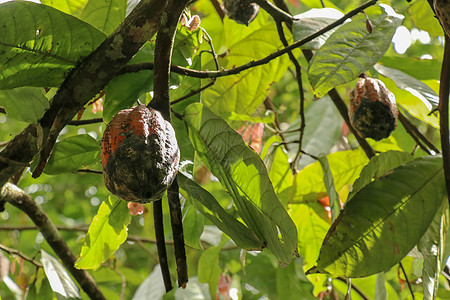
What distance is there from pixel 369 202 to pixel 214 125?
0.81ft

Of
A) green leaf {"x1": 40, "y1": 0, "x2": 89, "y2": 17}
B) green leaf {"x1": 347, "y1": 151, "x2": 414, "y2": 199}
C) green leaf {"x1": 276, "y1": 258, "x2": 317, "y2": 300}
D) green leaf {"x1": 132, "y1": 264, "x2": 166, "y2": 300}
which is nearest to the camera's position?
green leaf {"x1": 347, "y1": 151, "x2": 414, "y2": 199}

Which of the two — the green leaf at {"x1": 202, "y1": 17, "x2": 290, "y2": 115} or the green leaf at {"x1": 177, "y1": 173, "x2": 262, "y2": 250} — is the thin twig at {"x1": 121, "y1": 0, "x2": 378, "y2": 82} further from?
the green leaf at {"x1": 202, "y1": 17, "x2": 290, "y2": 115}

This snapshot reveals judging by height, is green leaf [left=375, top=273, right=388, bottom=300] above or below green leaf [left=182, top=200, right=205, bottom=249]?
below

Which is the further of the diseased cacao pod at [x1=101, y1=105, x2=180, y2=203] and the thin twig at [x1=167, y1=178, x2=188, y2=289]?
the thin twig at [x1=167, y1=178, x2=188, y2=289]

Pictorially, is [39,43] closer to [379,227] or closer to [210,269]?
[379,227]

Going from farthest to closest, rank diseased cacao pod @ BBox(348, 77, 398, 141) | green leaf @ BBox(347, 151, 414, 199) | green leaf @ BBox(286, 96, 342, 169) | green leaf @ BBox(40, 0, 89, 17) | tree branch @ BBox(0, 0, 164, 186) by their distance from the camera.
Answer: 1. green leaf @ BBox(286, 96, 342, 169)
2. green leaf @ BBox(40, 0, 89, 17)
3. diseased cacao pod @ BBox(348, 77, 398, 141)
4. green leaf @ BBox(347, 151, 414, 199)
5. tree branch @ BBox(0, 0, 164, 186)

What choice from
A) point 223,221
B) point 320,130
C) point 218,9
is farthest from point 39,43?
point 320,130

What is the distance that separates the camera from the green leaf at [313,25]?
90 cm

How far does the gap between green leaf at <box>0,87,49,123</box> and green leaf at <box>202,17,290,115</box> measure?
50 cm

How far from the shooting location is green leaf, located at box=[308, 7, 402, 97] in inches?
32.1

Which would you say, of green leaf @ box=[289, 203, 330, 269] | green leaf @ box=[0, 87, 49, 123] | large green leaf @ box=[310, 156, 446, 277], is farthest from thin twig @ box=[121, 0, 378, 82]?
green leaf @ box=[289, 203, 330, 269]

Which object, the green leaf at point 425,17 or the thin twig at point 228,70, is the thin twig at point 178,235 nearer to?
the thin twig at point 228,70

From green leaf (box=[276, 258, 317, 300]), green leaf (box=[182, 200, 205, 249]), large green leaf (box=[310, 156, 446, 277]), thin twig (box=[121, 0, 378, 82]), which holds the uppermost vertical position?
thin twig (box=[121, 0, 378, 82])

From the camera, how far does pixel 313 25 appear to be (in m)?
0.96
